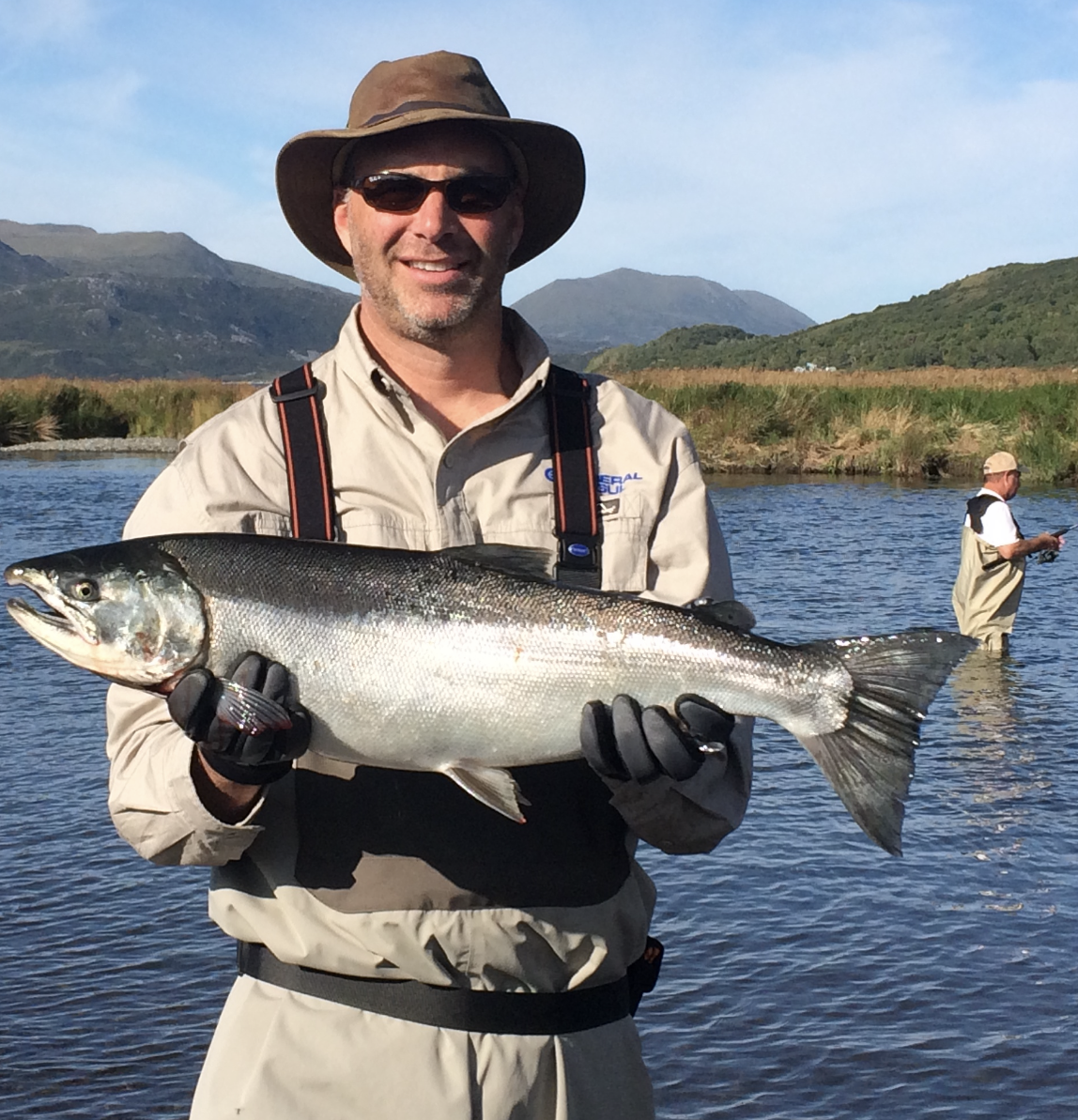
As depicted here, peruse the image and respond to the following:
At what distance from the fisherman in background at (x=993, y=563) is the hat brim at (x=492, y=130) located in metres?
9.08

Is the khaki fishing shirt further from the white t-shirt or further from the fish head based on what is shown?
the white t-shirt

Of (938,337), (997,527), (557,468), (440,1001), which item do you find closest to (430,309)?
(557,468)

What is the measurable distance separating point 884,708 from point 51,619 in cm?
169

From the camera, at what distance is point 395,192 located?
3289mm

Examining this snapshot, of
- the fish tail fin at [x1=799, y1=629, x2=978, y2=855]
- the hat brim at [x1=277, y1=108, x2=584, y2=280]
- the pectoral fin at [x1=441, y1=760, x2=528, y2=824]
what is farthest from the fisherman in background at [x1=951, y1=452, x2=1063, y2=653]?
the pectoral fin at [x1=441, y1=760, x2=528, y2=824]

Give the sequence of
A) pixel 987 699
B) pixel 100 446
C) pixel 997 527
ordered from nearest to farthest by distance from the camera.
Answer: pixel 987 699, pixel 997 527, pixel 100 446

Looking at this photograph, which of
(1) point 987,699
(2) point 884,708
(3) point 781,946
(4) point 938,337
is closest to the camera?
(2) point 884,708

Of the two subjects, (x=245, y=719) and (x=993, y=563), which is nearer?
(x=245, y=719)

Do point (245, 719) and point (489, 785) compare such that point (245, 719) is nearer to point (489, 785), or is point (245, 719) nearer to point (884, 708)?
point (489, 785)

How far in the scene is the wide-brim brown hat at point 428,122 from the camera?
3289 mm

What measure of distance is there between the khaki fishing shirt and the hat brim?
17.8 inches

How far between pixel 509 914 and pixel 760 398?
32264 mm

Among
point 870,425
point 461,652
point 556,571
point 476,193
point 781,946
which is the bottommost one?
point 781,946

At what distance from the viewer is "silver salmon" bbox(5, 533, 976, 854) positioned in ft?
9.38
